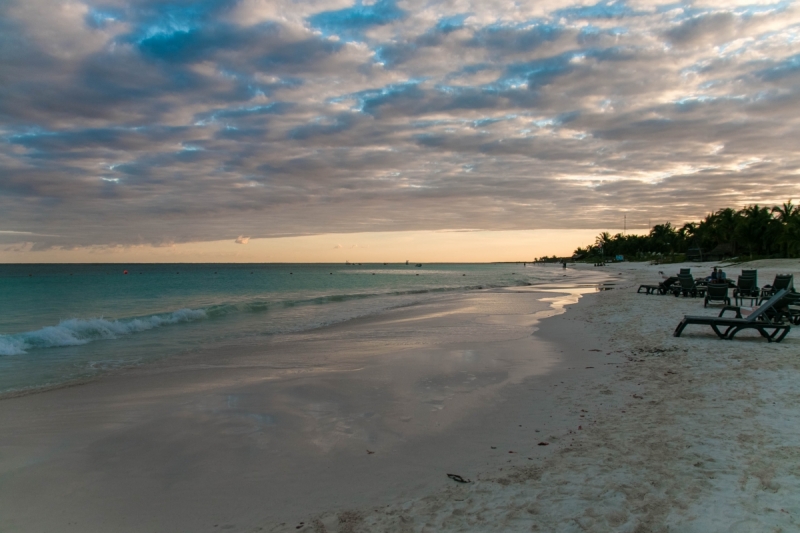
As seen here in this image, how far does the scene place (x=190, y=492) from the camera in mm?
4645

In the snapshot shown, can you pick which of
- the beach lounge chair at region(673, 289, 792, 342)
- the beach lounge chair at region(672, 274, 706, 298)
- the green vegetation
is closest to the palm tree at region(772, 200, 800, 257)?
the green vegetation

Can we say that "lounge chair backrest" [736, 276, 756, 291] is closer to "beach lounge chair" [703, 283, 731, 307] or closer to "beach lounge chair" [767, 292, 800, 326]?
"beach lounge chair" [703, 283, 731, 307]

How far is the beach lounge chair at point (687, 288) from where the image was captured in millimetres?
20875

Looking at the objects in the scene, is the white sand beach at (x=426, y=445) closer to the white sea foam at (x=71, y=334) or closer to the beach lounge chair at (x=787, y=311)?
the beach lounge chair at (x=787, y=311)

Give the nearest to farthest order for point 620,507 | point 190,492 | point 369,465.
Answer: point 620,507, point 190,492, point 369,465

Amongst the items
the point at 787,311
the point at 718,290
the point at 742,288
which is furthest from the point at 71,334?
the point at 742,288

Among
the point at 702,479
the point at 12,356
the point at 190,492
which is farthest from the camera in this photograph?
the point at 12,356

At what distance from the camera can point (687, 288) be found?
20906mm

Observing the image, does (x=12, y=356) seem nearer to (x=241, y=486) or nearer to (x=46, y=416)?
(x=46, y=416)

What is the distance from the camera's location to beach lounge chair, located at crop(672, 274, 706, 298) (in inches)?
822

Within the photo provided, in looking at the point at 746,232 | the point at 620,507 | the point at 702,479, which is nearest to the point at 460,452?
the point at 620,507

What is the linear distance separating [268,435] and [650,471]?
14.0 ft

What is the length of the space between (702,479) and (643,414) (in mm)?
1959

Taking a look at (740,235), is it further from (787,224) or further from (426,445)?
(426,445)
